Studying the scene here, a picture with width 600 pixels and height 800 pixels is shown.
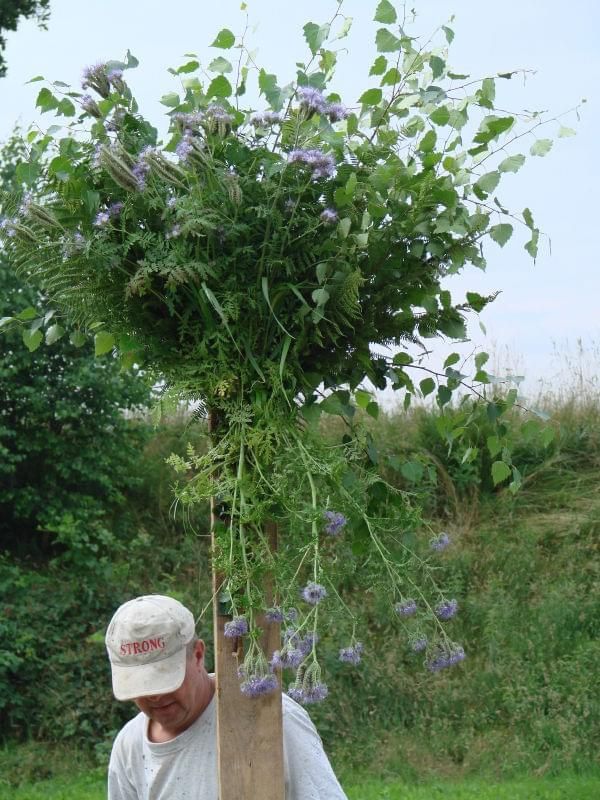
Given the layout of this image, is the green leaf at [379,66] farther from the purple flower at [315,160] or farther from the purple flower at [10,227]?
the purple flower at [10,227]

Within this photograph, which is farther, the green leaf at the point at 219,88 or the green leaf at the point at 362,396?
the green leaf at the point at 362,396

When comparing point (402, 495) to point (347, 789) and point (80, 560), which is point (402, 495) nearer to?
point (347, 789)

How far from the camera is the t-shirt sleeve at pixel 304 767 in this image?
2688 mm

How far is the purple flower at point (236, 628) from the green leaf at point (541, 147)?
1371mm

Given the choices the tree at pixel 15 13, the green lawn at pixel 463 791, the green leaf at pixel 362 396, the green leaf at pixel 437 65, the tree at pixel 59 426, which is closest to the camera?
the green leaf at pixel 437 65

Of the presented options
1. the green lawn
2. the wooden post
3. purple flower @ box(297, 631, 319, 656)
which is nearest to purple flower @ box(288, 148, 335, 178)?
the wooden post

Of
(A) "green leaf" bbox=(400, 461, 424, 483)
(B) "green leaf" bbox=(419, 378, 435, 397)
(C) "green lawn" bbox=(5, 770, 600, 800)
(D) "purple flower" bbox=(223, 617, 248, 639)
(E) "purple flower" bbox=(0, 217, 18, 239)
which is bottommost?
(C) "green lawn" bbox=(5, 770, 600, 800)

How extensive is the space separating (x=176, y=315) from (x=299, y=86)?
2.09 ft

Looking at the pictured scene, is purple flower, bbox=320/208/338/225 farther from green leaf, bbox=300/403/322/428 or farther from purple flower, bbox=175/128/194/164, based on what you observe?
green leaf, bbox=300/403/322/428

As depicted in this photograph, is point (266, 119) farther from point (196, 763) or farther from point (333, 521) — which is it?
point (196, 763)

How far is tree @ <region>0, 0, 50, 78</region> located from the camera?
504 inches

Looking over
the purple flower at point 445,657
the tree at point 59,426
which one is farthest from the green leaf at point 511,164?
the tree at point 59,426

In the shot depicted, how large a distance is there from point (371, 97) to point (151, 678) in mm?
1601

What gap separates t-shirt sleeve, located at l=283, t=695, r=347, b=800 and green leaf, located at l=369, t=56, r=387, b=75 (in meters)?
1.68
